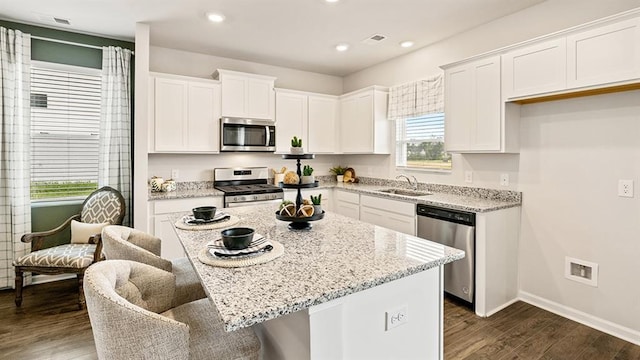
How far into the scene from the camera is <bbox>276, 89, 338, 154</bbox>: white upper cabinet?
15.3 feet

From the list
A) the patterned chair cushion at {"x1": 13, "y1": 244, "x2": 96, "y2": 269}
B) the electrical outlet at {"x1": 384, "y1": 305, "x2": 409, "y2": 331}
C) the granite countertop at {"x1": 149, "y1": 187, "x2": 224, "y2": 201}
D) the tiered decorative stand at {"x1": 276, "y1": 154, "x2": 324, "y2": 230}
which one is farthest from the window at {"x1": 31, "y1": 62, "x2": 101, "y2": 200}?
the electrical outlet at {"x1": 384, "y1": 305, "x2": 409, "y2": 331}

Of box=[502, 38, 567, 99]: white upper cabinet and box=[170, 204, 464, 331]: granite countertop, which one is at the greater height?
box=[502, 38, 567, 99]: white upper cabinet

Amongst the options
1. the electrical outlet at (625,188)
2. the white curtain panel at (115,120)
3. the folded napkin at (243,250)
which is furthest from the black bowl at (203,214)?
the electrical outlet at (625,188)

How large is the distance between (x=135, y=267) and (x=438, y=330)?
1432 millimetres

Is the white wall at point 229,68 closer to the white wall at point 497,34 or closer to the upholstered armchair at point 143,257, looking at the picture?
the white wall at point 497,34

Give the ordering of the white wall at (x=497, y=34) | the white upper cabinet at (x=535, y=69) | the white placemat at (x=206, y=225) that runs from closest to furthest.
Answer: the white placemat at (x=206, y=225), the white upper cabinet at (x=535, y=69), the white wall at (x=497, y=34)

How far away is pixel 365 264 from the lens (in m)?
1.35

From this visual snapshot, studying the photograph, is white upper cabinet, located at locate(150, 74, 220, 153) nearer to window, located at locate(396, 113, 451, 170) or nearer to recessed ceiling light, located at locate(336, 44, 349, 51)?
recessed ceiling light, located at locate(336, 44, 349, 51)

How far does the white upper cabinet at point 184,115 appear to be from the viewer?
381 centimetres

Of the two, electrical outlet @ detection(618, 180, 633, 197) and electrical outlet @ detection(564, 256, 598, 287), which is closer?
electrical outlet @ detection(618, 180, 633, 197)

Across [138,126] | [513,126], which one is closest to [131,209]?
[138,126]

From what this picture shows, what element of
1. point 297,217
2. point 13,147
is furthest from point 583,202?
point 13,147

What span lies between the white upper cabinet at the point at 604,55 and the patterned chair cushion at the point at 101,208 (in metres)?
4.42

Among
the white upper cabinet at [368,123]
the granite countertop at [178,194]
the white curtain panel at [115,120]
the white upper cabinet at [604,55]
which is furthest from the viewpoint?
the white upper cabinet at [368,123]
